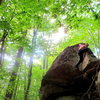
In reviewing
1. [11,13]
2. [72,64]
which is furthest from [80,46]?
[11,13]

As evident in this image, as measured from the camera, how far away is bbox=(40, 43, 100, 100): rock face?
4.75 m

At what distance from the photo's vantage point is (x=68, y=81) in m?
5.12

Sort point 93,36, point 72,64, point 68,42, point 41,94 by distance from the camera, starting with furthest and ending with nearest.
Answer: point 68,42
point 93,36
point 41,94
point 72,64

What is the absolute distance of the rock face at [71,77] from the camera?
15.6 feet

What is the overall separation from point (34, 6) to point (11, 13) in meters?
1.47

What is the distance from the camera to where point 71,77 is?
5086 mm

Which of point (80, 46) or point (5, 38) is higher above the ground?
point (5, 38)

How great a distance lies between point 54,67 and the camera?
5.36m

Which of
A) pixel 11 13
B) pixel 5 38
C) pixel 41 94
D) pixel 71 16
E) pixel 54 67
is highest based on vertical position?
pixel 11 13

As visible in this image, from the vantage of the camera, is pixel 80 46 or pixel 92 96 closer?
pixel 92 96

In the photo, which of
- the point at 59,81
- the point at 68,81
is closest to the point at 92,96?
the point at 68,81

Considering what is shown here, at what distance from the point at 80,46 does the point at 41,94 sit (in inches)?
113

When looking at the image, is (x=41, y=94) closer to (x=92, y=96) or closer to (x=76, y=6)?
(x=92, y=96)

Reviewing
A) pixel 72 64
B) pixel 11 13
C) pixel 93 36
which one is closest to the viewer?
pixel 72 64
